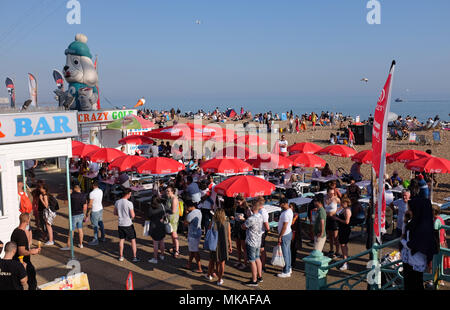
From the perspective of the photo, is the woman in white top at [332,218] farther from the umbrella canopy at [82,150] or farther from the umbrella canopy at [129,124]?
the umbrella canopy at [129,124]

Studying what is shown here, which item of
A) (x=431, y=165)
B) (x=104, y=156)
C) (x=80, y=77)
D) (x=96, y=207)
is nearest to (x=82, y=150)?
(x=104, y=156)

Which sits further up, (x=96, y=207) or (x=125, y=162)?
(x=125, y=162)

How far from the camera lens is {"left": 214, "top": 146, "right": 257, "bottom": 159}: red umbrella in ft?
45.0

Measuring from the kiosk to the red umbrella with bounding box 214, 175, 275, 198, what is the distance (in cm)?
350

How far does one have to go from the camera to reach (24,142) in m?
8.73

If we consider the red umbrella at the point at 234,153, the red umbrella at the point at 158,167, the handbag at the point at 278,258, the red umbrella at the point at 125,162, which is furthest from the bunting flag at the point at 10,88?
the handbag at the point at 278,258

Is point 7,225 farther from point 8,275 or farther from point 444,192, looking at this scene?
point 444,192

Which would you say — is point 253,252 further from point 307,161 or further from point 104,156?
point 104,156

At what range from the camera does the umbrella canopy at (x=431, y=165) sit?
12258 mm

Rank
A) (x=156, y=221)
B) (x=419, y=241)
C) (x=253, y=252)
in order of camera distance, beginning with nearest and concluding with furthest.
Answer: (x=419, y=241) → (x=253, y=252) → (x=156, y=221)

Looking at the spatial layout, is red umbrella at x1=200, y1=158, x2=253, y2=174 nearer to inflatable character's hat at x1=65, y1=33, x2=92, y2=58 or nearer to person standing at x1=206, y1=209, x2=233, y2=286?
person standing at x1=206, y1=209, x2=233, y2=286

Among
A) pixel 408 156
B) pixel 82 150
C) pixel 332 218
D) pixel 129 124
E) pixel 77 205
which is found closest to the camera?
pixel 332 218

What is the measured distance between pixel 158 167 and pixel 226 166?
197 cm

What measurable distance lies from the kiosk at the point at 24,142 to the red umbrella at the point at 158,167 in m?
3.26
